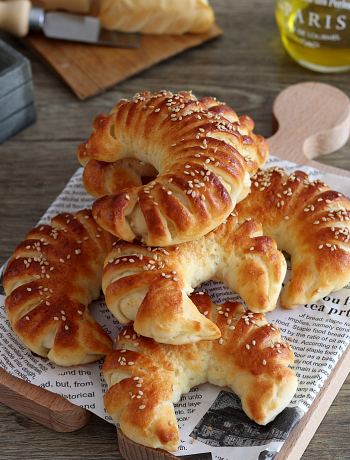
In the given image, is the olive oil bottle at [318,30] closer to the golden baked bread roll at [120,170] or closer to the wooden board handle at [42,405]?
the golden baked bread roll at [120,170]

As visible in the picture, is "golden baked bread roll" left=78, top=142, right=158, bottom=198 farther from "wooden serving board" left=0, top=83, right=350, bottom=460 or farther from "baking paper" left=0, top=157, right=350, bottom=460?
"wooden serving board" left=0, top=83, right=350, bottom=460

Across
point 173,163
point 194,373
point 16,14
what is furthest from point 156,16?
point 194,373

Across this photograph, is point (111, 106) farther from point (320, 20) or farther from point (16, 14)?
point (320, 20)

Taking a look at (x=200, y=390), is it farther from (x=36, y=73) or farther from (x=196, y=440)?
(x=36, y=73)

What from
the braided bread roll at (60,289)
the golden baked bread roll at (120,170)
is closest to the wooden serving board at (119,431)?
the braided bread roll at (60,289)

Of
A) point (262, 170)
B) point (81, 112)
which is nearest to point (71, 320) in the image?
point (262, 170)

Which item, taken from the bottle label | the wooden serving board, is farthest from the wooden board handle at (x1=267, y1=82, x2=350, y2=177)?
the bottle label
